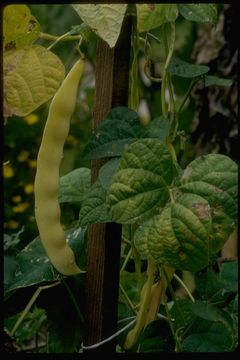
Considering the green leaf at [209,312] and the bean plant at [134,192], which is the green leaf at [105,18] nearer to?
the bean plant at [134,192]

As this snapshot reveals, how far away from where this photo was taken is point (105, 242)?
98cm

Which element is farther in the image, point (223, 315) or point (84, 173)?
point (84, 173)

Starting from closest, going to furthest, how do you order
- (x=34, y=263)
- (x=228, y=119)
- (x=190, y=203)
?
(x=190, y=203), (x=34, y=263), (x=228, y=119)

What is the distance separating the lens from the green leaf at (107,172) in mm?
901

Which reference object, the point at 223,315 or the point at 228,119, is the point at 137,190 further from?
the point at 228,119

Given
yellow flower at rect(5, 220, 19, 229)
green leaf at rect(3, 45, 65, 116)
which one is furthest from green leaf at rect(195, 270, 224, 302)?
yellow flower at rect(5, 220, 19, 229)

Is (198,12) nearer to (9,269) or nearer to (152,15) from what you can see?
(152,15)

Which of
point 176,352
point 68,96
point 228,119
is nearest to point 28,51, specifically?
point 68,96

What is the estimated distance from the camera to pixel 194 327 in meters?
1.03

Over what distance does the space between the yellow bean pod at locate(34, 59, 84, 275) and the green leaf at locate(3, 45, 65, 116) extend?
0.09 ft

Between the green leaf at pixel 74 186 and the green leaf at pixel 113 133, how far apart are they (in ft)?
0.68

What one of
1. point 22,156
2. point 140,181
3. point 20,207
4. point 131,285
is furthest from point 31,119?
point 140,181

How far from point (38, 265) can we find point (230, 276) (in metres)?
0.30

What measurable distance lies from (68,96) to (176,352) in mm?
402
